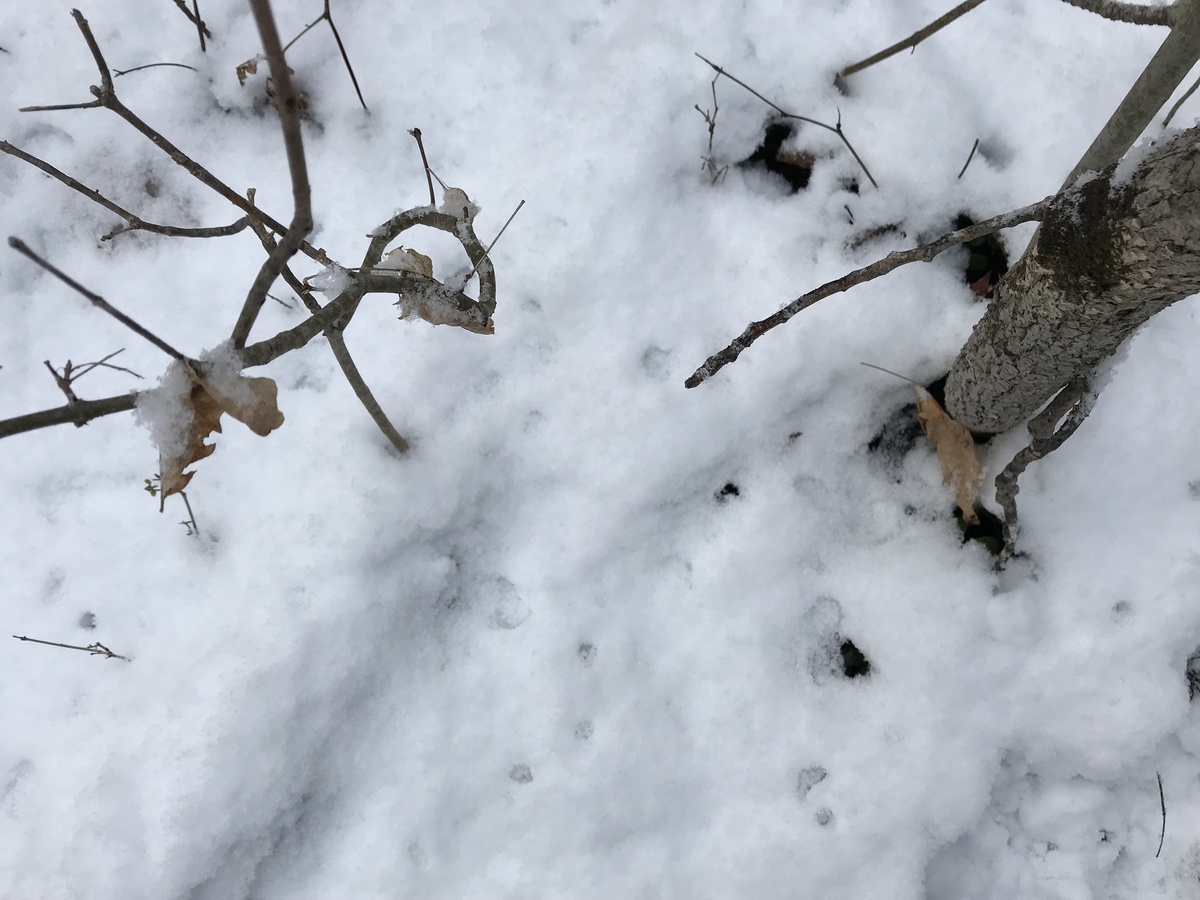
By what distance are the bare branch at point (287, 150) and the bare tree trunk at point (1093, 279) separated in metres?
0.98

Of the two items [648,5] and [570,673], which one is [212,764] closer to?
[570,673]

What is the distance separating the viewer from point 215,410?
86cm

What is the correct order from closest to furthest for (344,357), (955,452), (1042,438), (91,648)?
1. (344,357)
2. (1042,438)
3. (91,648)
4. (955,452)

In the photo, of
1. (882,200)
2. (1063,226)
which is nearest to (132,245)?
(882,200)

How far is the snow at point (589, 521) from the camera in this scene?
171 centimetres

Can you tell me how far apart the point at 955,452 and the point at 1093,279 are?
0.84 meters

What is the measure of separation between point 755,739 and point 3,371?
218 centimetres

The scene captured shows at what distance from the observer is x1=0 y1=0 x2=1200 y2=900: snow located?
1.71m

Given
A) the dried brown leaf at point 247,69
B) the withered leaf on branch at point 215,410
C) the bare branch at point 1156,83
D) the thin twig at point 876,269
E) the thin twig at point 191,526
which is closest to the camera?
the withered leaf on branch at point 215,410

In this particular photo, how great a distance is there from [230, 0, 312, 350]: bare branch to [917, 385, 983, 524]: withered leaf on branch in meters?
1.58

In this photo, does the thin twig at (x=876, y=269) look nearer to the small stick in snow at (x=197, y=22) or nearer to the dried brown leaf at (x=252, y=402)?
the dried brown leaf at (x=252, y=402)

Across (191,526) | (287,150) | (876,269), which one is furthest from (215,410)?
(191,526)

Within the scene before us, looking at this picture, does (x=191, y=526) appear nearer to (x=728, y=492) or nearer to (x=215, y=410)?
(x=215, y=410)

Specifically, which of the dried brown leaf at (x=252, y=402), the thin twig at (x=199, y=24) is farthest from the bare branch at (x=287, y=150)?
the thin twig at (x=199, y=24)
